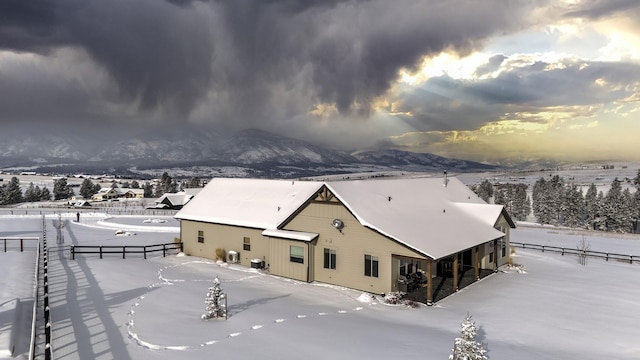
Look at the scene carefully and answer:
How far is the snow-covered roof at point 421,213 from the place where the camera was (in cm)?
2128

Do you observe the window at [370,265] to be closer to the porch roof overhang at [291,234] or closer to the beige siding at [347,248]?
the beige siding at [347,248]

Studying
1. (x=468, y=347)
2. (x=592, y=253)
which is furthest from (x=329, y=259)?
(x=592, y=253)

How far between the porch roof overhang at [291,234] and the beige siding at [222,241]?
1.53 meters

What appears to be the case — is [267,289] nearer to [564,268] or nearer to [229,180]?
[229,180]

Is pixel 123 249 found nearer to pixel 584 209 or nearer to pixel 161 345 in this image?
pixel 161 345

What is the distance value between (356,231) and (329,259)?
8.59 feet

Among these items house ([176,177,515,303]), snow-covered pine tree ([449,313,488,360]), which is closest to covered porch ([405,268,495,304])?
house ([176,177,515,303])

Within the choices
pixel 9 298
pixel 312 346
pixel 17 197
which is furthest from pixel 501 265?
pixel 17 197

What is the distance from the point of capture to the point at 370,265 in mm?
21359

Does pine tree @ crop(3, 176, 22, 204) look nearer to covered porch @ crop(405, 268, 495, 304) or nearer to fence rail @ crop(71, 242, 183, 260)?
fence rail @ crop(71, 242, 183, 260)

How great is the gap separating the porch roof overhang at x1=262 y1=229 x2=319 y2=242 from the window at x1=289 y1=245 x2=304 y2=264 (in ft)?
2.43

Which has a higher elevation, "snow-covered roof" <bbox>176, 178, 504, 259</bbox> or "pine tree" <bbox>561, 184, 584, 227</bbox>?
"snow-covered roof" <bbox>176, 178, 504, 259</bbox>

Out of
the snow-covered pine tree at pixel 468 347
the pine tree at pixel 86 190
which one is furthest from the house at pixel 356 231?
the pine tree at pixel 86 190

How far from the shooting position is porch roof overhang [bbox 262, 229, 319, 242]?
2338cm
